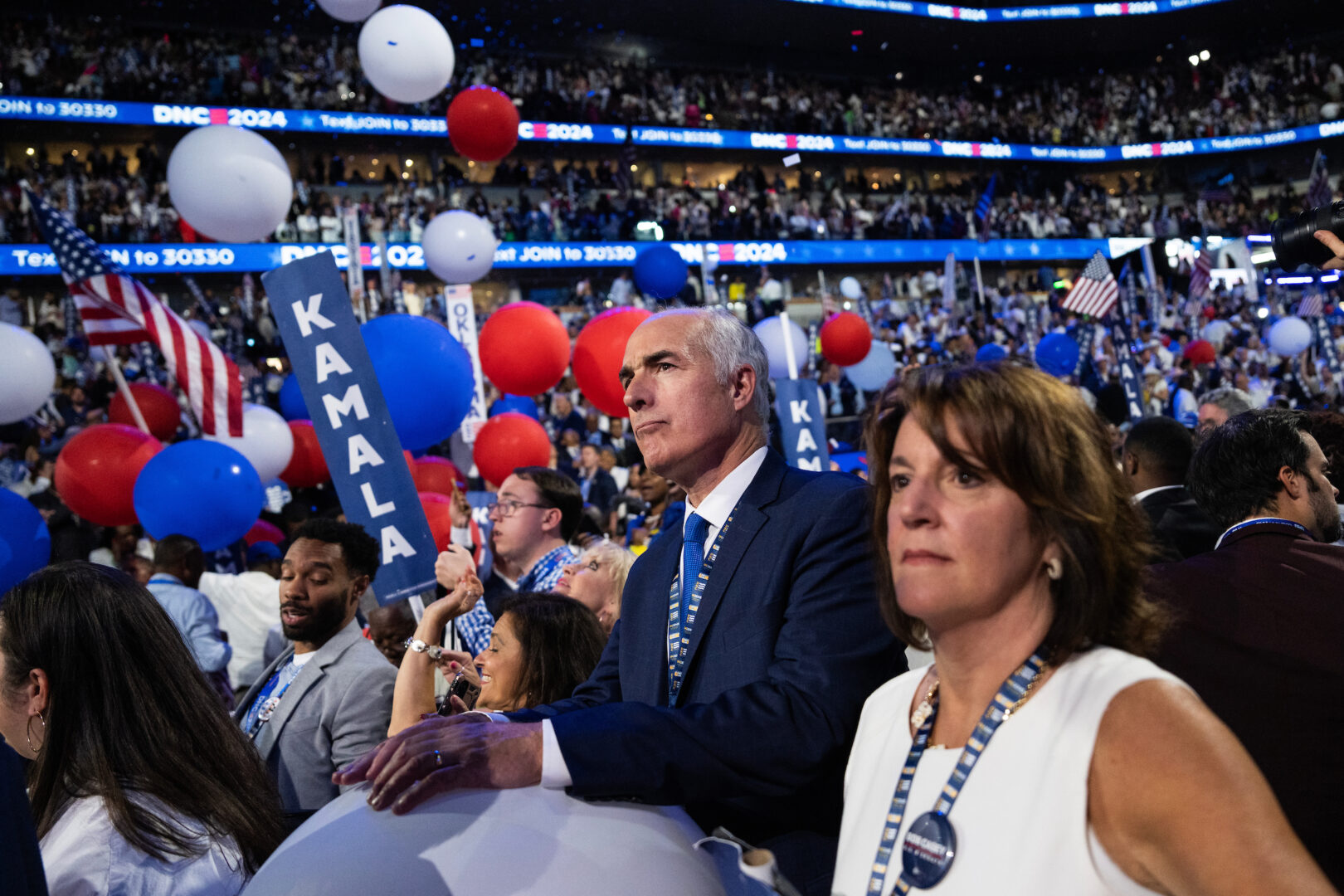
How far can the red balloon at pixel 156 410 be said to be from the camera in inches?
280

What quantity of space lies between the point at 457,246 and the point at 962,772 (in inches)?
267

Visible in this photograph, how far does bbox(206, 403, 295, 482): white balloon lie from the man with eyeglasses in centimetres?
313

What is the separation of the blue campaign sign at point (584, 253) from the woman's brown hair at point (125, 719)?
881 cm

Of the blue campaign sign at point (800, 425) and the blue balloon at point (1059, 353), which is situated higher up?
the blue campaign sign at point (800, 425)

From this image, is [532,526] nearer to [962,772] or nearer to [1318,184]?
[962,772]

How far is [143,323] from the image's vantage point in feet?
21.1

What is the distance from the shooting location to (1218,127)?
2866 centimetres

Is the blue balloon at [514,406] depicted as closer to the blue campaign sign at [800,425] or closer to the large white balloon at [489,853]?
the blue campaign sign at [800,425]

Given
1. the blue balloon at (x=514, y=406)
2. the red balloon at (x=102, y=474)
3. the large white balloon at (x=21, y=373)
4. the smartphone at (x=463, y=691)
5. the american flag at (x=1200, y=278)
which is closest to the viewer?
the smartphone at (x=463, y=691)

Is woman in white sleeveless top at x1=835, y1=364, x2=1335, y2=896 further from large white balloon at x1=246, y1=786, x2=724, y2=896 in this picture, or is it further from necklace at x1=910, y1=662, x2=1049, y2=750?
large white balloon at x1=246, y1=786, x2=724, y2=896

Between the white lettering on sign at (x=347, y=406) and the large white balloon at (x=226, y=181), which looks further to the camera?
the large white balloon at (x=226, y=181)

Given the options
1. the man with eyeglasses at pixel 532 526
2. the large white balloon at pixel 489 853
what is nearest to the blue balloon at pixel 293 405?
the man with eyeglasses at pixel 532 526

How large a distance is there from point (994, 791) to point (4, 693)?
1.75m

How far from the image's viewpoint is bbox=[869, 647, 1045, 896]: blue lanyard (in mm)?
1124
